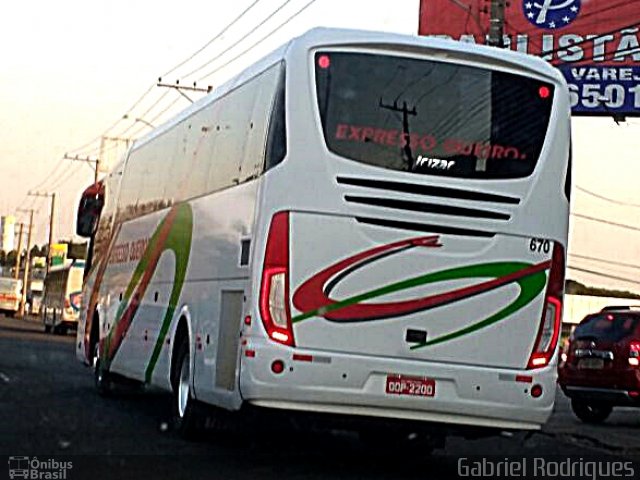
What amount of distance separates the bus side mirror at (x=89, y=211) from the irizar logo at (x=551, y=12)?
720 inches

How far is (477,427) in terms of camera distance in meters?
11.7

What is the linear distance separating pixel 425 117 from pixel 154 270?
616cm

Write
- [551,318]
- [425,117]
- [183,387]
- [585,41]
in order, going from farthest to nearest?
1. [585,41]
2. [183,387]
3. [551,318]
4. [425,117]

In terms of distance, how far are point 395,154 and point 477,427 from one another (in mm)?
2377

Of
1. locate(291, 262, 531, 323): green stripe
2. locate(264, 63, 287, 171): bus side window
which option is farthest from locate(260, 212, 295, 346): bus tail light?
locate(264, 63, 287, 171): bus side window

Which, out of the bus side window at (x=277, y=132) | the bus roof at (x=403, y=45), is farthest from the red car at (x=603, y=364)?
the bus side window at (x=277, y=132)

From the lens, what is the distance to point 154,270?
16859mm

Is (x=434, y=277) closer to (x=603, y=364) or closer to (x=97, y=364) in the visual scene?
(x=603, y=364)

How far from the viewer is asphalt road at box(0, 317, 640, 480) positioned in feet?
39.1

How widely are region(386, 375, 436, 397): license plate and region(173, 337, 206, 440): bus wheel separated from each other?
296cm

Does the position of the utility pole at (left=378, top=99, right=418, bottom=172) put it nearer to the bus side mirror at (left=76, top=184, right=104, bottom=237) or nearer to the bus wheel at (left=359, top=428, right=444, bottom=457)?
the bus wheel at (left=359, top=428, right=444, bottom=457)

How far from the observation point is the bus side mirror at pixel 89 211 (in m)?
23.1

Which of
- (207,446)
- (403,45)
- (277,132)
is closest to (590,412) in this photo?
(207,446)

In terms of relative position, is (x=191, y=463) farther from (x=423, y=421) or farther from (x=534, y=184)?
(x=534, y=184)
